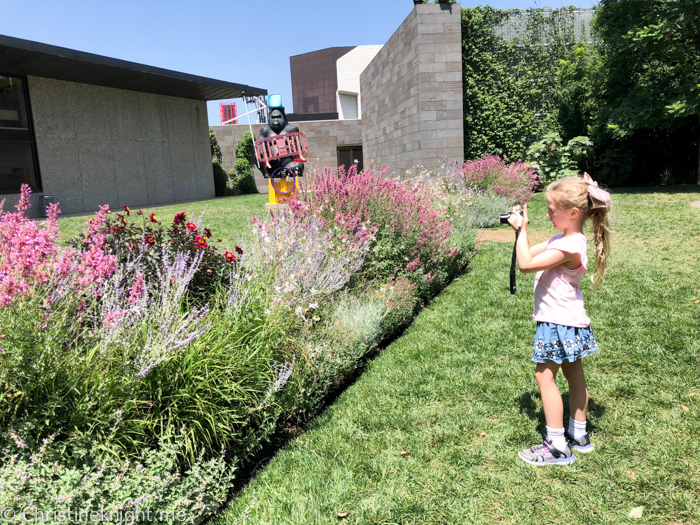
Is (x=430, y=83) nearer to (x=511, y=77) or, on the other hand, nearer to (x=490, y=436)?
(x=511, y=77)

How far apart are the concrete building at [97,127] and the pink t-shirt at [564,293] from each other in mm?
13687

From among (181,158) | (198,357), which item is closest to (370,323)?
(198,357)

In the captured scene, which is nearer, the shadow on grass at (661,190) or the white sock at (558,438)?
the white sock at (558,438)

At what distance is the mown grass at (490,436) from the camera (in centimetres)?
214

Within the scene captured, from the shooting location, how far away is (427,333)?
421cm

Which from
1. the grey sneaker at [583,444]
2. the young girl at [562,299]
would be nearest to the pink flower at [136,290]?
the young girl at [562,299]

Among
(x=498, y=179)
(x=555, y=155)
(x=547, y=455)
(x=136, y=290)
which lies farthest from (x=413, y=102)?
(x=547, y=455)

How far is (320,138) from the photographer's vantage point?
23.4 metres

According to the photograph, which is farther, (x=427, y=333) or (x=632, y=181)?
(x=632, y=181)

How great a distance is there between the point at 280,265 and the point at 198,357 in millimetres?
1342

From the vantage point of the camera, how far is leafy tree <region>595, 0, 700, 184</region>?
35.5 ft

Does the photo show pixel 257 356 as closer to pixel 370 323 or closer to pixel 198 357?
pixel 198 357

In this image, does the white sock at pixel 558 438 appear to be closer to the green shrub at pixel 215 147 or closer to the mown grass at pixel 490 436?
the mown grass at pixel 490 436

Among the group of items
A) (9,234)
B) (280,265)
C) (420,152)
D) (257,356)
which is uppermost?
(420,152)
